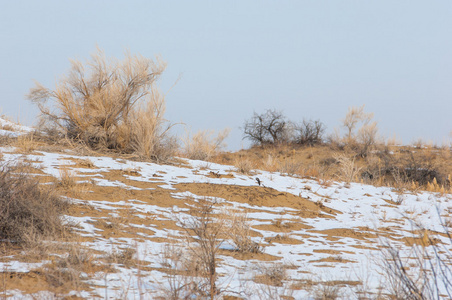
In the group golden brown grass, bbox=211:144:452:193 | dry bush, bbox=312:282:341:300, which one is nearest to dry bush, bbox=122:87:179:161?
golden brown grass, bbox=211:144:452:193

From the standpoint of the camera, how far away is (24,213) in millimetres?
4523

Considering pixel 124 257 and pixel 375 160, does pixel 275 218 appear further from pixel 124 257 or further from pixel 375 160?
pixel 375 160

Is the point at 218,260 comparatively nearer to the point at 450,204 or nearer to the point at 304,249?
the point at 304,249

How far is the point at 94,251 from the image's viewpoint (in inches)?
159

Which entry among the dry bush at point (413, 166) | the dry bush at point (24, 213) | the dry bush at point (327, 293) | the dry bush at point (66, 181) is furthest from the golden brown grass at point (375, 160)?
the dry bush at point (327, 293)

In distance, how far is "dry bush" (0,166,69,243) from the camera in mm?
4203

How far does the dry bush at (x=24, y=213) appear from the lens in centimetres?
420

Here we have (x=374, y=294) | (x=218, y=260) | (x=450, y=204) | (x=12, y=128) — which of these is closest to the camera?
(x=374, y=294)

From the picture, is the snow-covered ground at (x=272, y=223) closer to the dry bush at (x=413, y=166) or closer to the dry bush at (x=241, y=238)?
the dry bush at (x=241, y=238)

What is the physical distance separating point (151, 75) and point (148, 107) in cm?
113

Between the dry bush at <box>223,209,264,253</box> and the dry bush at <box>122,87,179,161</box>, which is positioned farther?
the dry bush at <box>122,87,179,161</box>

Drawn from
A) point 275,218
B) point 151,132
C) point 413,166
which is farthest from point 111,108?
point 413,166

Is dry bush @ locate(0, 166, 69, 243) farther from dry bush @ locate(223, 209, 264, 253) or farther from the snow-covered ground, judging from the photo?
dry bush @ locate(223, 209, 264, 253)

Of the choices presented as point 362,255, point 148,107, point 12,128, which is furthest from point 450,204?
point 12,128
